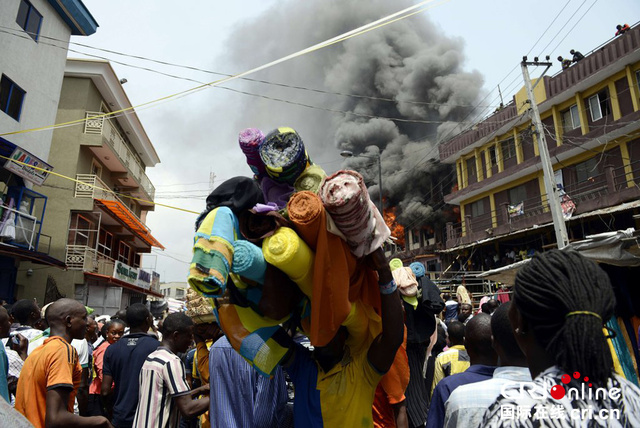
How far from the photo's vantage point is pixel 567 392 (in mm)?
1332

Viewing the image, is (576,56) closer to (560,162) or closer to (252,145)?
(560,162)

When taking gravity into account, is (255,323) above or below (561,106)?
below

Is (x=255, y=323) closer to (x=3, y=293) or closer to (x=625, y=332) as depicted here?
(x=625, y=332)

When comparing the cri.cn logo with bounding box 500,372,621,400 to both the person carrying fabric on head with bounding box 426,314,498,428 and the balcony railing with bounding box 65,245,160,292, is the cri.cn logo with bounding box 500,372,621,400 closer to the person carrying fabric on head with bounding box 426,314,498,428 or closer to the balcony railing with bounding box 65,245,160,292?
the person carrying fabric on head with bounding box 426,314,498,428

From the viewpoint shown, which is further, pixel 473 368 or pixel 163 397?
pixel 163 397

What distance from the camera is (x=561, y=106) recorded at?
68.9 feet

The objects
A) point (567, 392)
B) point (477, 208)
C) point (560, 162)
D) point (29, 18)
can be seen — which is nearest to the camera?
point (567, 392)

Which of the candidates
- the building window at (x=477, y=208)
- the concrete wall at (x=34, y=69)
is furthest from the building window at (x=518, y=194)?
the concrete wall at (x=34, y=69)

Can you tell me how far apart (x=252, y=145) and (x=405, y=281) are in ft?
8.01

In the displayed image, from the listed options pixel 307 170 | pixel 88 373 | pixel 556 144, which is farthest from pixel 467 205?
pixel 307 170

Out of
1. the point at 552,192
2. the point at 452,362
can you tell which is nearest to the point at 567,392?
the point at 452,362

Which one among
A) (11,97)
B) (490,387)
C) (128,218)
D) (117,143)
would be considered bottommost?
(490,387)

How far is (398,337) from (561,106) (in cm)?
2247

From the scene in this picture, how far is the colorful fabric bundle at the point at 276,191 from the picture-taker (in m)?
2.16
